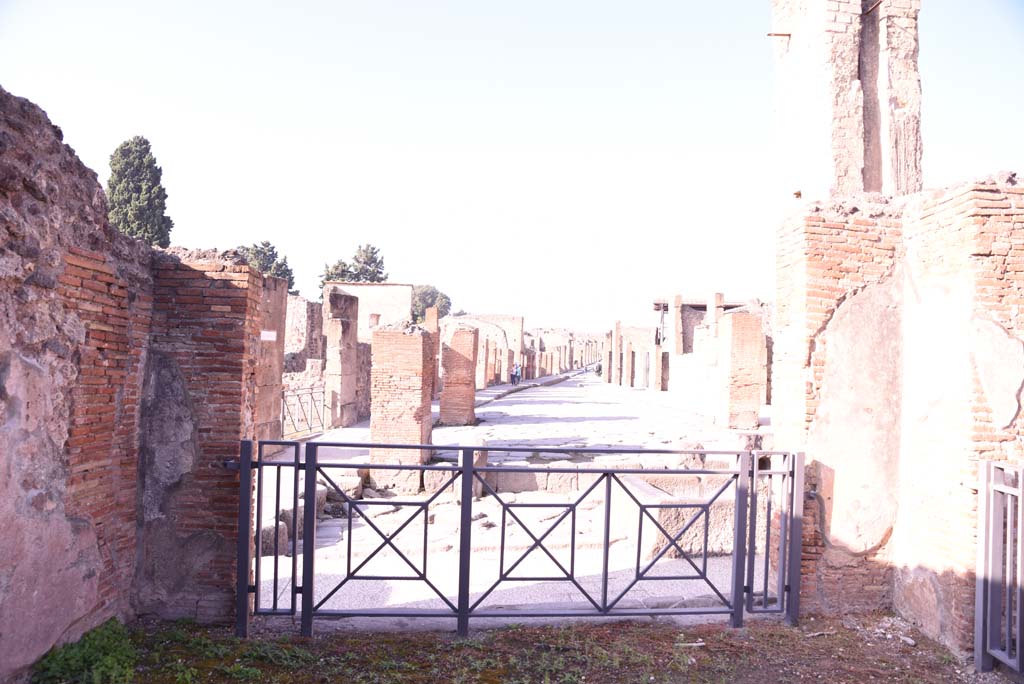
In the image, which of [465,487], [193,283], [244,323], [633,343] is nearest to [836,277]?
[465,487]

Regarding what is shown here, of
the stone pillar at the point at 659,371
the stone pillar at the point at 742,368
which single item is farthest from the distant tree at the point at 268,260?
the stone pillar at the point at 742,368

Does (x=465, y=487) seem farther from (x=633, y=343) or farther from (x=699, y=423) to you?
(x=633, y=343)

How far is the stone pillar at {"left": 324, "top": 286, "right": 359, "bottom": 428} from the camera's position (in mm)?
17391

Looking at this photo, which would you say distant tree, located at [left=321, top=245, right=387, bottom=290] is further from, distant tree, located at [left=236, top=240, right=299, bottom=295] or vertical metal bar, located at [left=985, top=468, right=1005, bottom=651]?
vertical metal bar, located at [left=985, top=468, right=1005, bottom=651]

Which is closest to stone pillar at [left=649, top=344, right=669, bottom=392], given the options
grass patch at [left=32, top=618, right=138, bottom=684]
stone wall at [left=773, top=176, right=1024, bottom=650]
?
stone wall at [left=773, top=176, right=1024, bottom=650]

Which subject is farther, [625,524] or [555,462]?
[555,462]

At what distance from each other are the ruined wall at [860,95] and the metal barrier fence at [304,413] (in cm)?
1200

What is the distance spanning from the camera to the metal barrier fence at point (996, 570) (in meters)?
4.00

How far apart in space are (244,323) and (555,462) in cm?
792

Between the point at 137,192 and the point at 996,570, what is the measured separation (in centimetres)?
3538

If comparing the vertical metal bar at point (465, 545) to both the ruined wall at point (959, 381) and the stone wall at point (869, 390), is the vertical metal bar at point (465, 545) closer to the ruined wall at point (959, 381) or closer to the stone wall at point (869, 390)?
the stone wall at point (869, 390)

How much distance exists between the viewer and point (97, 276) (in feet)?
13.0

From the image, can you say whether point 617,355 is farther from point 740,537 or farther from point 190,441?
point 190,441

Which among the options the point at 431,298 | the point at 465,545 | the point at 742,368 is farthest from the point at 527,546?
the point at 431,298
